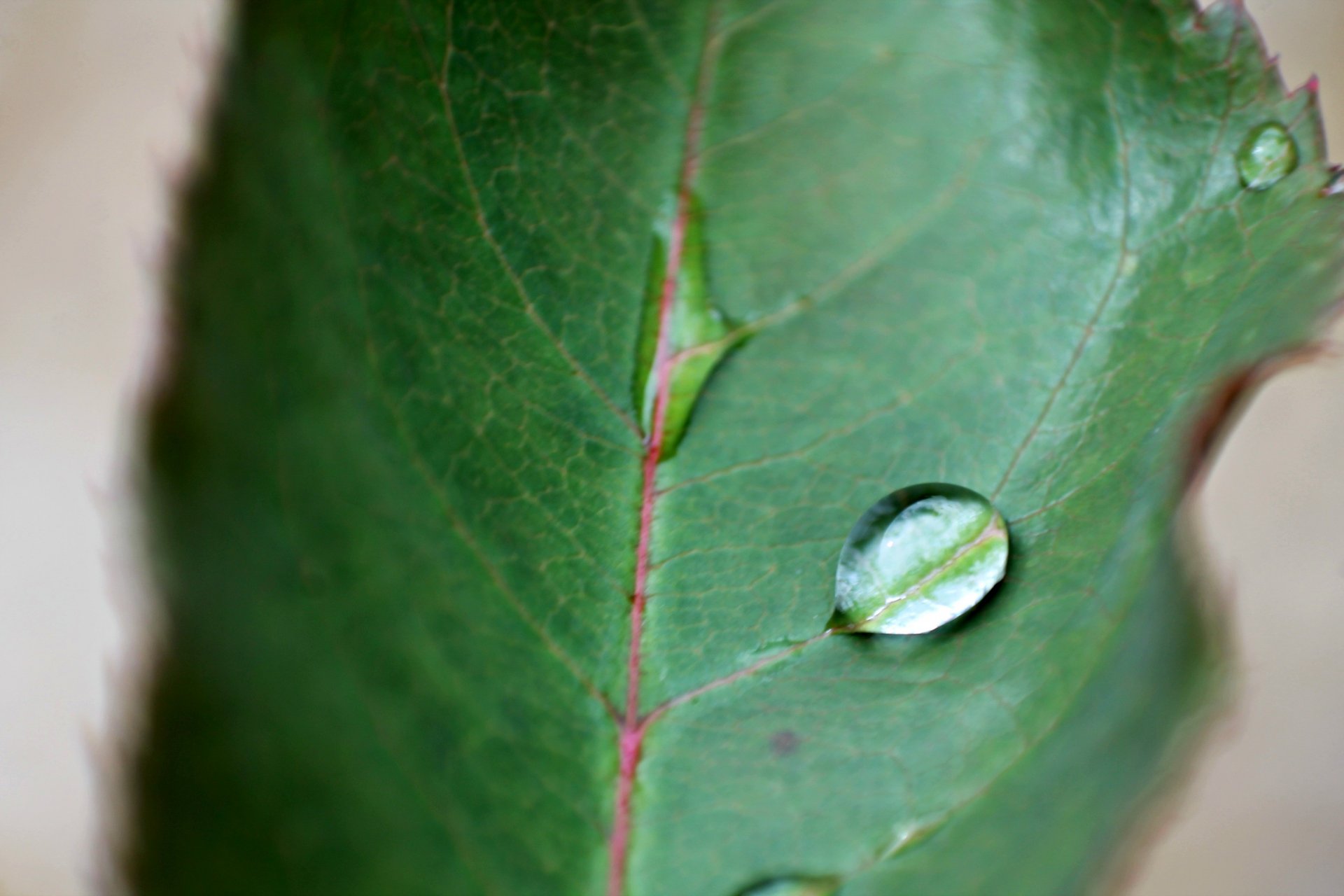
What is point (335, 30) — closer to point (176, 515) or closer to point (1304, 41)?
point (176, 515)

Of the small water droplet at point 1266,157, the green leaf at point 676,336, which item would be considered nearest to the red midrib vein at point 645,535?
the green leaf at point 676,336

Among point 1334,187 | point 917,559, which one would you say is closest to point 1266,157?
point 1334,187

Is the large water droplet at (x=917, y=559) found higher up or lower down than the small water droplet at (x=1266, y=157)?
lower down

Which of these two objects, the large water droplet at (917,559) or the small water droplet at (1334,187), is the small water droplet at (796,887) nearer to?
the large water droplet at (917,559)

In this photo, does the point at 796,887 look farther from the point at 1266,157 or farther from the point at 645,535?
the point at 1266,157

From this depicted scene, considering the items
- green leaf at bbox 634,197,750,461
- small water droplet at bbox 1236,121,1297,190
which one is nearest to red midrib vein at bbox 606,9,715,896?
green leaf at bbox 634,197,750,461

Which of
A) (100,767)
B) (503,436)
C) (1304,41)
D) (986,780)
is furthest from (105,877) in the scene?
(1304,41)
